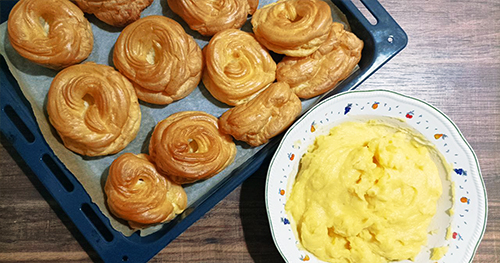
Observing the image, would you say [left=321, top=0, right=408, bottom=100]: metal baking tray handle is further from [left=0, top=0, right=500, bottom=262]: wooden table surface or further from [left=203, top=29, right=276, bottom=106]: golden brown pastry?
[left=203, top=29, right=276, bottom=106]: golden brown pastry

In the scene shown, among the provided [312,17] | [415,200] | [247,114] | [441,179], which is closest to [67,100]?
[247,114]

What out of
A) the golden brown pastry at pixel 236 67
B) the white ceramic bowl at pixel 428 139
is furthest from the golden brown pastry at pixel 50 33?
the white ceramic bowl at pixel 428 139

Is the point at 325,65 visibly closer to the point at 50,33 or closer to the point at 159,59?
the point at 159,59

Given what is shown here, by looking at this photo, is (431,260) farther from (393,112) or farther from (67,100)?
(67,100)

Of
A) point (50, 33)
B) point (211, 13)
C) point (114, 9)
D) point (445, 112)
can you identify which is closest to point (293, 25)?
point (211, 13)

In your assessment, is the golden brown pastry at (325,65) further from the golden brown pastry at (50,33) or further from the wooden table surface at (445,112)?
the golden brown pastry at (50,33)

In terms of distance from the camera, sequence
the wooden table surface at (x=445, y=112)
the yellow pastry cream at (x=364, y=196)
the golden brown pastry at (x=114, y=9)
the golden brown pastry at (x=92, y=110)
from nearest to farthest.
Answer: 1. the yellow pastry cream at (x=364, y=196)
2. the golden brown pastry at (x=92, y=110)
3. the golden brown pastry at (x=114, y=9)
4. the wooden table surface at (x=445, y=112)
